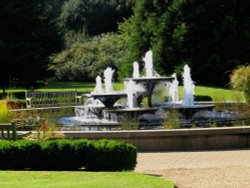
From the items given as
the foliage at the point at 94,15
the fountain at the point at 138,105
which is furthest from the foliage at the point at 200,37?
the foliage at the point at 94,15

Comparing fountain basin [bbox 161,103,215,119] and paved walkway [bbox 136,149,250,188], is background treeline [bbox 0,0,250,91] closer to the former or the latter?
fountain basin [bbox 161,103,215,119]

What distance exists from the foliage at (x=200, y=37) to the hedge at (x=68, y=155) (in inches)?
874

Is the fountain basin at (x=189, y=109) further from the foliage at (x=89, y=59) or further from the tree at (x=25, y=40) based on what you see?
the foliage at (x=89, y=59)

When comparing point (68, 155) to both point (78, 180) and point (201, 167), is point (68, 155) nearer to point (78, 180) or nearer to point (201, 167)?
point (78, 180)

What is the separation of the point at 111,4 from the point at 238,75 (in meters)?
48.1

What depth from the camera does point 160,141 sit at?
45.7ft

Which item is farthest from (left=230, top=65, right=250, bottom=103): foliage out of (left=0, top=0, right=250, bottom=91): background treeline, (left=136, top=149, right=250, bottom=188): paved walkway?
(left=0, top=0, right=250, bottom=91): background treeline

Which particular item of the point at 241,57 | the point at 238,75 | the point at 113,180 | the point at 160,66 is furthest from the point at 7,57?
the point at 113,180

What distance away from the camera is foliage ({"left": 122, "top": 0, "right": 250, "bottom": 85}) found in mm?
33406

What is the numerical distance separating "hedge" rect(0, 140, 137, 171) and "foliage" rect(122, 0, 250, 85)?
22.2 m

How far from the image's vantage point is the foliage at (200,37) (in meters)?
33.4

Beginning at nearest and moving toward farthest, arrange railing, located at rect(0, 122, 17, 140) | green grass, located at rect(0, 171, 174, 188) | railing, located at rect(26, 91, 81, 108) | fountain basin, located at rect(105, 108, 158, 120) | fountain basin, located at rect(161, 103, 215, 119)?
green grass, located at rect(0, 171, 174, 188) → railing, located at rect(0, 122, 17, 140) → fountain basin, located at rect(105, 108, 158, 120) → fountain basin, located at rect(161, 103, 215, 119) → railing, located at rect(26, 91, 81, 108)

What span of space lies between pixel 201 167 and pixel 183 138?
2.33 meters

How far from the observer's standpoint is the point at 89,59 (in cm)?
4878
